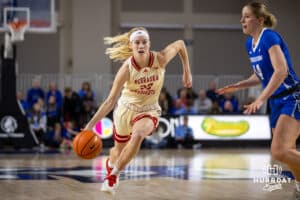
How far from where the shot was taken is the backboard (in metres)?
16.6

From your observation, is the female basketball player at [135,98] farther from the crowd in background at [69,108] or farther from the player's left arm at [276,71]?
the crowd in background at [69,108]

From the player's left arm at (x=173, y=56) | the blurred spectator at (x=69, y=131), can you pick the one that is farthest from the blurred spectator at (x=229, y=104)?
the player's left arm at (x=173, y=56)

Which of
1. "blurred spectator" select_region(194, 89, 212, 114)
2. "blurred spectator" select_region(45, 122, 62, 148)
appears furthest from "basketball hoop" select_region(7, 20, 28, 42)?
"blurred spectator" select_region(194, 89, 212, 114)

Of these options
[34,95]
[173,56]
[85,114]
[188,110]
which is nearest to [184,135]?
[188,110]

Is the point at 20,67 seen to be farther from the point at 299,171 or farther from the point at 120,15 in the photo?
the point at 299,171

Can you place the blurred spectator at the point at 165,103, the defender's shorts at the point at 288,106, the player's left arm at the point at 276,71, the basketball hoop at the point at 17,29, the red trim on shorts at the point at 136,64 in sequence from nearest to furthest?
the player's left arm at the point at 276,71, the defender's shorts at the point at 288,106, the red trim on shorts at the point at 136,64, the basketball hoop at the point at 17,29, the blurred spectator at the point at 165,103

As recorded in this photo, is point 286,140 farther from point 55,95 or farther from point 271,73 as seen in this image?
point 55,95

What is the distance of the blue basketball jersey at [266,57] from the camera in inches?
256

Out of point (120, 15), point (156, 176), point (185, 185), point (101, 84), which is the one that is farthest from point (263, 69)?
point (120, 15)

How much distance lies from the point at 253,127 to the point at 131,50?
10638 mm

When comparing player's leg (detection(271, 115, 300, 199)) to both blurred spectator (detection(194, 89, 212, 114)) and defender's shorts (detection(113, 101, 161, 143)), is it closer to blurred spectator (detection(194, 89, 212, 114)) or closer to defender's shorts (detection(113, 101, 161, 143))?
defender's shorts (detection(113, 101, 161, 143))

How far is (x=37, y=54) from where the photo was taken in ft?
77.6

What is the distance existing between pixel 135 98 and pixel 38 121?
403 inches

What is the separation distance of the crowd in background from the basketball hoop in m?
2.04
